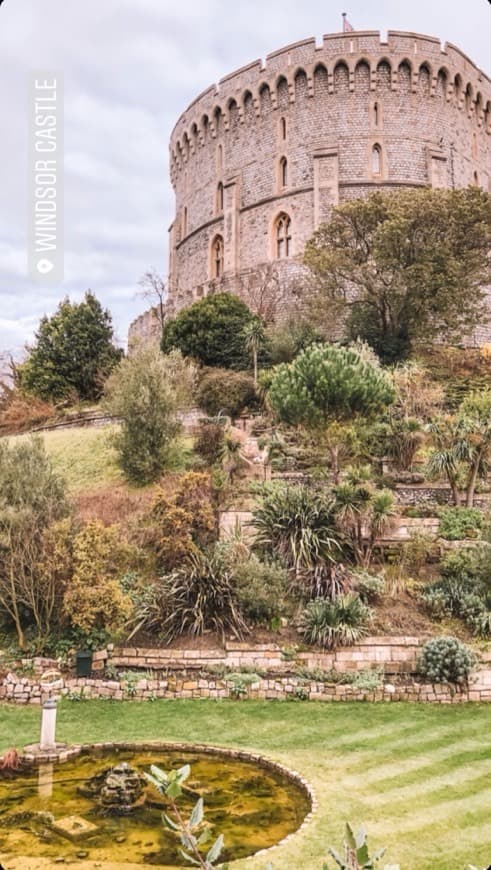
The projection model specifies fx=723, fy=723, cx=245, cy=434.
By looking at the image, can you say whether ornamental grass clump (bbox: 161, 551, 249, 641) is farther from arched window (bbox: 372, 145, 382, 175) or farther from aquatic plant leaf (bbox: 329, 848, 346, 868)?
arched window (bbox: 372, 145, 382, 175)

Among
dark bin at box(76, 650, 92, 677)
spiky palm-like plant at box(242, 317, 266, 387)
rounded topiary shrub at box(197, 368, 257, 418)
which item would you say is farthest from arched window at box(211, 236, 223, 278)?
dark bin at box(76, 650, 92, 677)

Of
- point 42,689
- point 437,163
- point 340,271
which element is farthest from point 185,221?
point 42,689

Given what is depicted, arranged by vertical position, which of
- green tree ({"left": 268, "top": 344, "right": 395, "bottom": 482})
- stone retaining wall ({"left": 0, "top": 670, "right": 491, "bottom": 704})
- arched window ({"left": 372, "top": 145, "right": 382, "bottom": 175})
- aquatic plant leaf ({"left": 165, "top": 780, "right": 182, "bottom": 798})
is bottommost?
stone retaining wall ({"left": 0, "top": 670, "right": 491, "bottom": 704})

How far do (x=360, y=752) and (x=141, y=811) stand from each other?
2.74 m

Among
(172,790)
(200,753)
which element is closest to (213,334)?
(200,753)

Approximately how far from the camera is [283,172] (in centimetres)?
3603

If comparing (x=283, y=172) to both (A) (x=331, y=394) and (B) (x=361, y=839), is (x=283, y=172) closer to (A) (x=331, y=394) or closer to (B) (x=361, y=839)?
(A) (x=331, y=394)

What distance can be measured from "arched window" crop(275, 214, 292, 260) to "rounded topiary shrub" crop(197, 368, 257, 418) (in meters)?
14.4

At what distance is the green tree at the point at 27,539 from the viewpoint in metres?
11.9

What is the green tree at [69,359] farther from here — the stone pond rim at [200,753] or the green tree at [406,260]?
the stone pond rim at [200,753]

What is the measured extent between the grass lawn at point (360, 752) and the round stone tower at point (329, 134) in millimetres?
25485

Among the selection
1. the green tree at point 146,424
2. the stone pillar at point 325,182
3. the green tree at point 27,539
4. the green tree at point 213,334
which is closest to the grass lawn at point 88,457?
the green tree at point 146,424

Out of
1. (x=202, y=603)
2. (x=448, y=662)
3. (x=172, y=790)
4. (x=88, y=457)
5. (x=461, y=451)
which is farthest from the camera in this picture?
(x=88, y=457)

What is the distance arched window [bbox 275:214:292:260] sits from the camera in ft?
115
